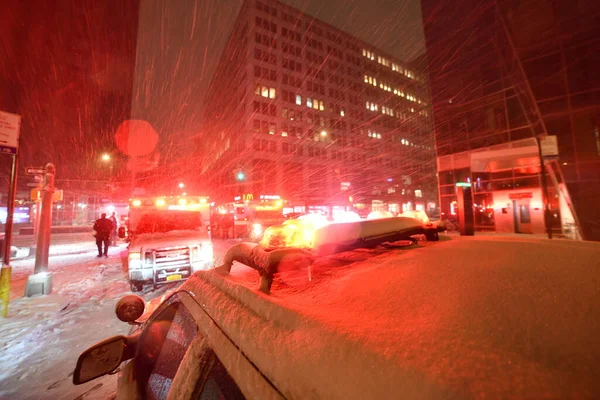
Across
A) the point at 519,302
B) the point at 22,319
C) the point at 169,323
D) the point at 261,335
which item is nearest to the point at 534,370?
the point at 519,302

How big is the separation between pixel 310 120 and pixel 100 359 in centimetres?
5936

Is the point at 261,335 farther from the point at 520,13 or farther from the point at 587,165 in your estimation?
the point at 520,13

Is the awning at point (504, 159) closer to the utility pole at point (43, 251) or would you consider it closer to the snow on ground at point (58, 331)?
the snow on ground at point (58, 331)

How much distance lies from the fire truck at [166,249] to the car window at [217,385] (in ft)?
21.8

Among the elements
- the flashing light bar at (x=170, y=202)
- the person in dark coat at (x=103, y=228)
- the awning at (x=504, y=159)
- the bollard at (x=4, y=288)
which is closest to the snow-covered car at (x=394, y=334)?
the bollard at (x=4, y=288)

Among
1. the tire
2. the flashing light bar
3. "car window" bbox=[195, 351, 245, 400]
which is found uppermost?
the flashing light bar

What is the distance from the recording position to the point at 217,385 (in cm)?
116

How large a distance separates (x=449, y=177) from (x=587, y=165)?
8226 millimetres

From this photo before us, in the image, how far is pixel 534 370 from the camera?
63 centimetres

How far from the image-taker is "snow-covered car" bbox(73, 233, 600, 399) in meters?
0.65

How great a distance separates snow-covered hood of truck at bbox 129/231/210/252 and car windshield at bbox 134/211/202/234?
55 centimetres

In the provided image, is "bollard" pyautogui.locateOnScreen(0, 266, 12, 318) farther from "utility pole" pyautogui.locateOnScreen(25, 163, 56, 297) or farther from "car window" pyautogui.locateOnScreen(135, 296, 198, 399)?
"car window" pyautogui.locateOnScreen(135, 296, 198, 399)

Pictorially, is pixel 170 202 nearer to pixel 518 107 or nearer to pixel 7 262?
pixel 7 262

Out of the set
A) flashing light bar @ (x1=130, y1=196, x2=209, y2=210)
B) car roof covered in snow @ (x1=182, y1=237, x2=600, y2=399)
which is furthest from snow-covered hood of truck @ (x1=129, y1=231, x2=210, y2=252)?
flashing light bar @ (x1=130, y1=196, x2=209, y2=210)
